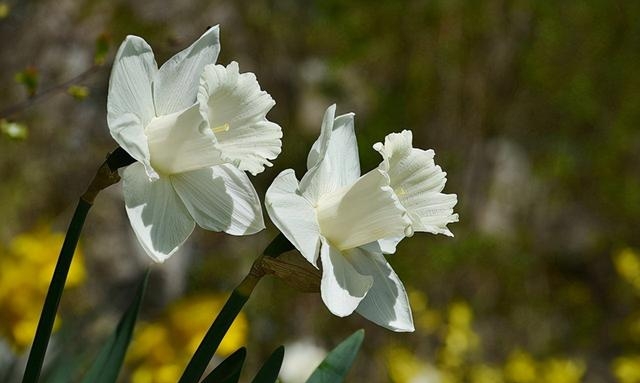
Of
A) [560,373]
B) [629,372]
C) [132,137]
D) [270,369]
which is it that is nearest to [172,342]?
[270,369]

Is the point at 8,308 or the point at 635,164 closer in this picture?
the point at 8,308

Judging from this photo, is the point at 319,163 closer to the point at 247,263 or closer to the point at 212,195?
the point at 212,195

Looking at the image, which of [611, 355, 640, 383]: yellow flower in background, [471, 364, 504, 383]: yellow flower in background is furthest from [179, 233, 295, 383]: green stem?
[611, 355, 640, 383]: yellow flower in background

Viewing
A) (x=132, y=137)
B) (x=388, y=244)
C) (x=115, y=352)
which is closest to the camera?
(x=132, y=137)

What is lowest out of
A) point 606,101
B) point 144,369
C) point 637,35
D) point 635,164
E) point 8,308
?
point 635,164

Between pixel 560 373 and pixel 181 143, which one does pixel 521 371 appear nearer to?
pixel 560 373

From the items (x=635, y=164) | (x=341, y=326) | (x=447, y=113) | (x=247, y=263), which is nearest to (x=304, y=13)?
(x=447, y=113)

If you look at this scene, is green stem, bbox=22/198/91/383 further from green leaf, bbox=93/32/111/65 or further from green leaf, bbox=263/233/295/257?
green leaf, bbox=93/32/111/65

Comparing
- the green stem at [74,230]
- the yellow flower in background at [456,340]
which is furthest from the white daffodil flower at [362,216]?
the yellow flower in background at [456,340]
